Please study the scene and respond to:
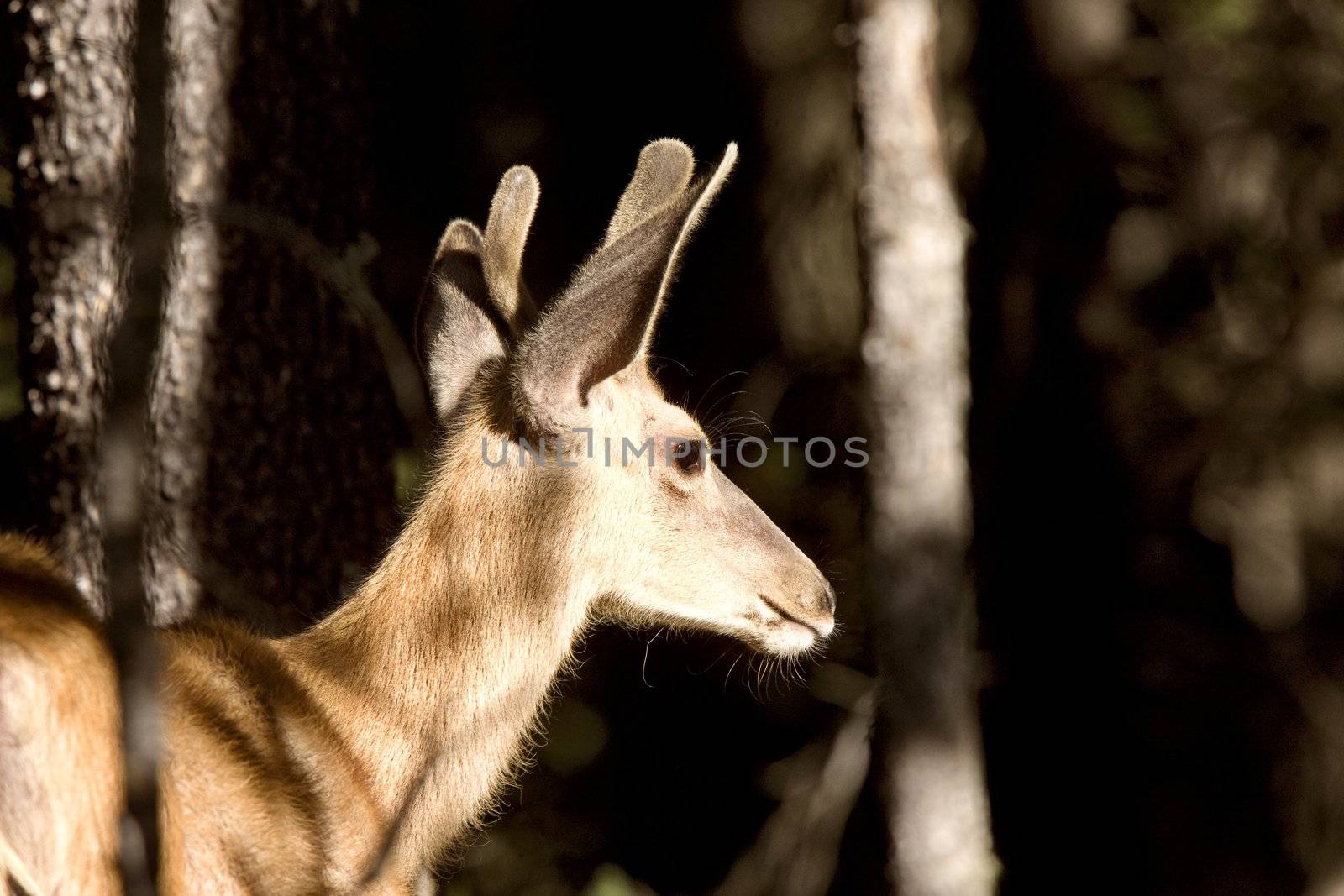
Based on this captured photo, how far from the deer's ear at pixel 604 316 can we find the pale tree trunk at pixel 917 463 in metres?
0.42

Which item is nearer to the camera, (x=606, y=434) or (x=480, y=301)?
(x=606, y=434)

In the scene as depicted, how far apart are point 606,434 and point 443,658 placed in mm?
792

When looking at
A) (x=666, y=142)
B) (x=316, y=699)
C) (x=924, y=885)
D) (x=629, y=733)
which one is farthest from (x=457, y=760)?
(x=629, y=733)

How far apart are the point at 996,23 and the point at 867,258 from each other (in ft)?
8.76

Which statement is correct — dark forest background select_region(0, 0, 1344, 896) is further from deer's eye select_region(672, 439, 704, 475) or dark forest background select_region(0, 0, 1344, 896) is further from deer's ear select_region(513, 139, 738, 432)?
deer's ear select_region(513, 139, 738, 432)

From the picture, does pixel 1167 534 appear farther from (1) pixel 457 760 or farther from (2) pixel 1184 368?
(1) pixel 457 760

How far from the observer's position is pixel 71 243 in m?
4.37

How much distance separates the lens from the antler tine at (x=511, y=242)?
14.4ft

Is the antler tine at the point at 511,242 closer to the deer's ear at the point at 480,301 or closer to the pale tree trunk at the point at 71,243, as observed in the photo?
the deer's ear at the point at 480,301

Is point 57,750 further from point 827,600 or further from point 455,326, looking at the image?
point 827,600

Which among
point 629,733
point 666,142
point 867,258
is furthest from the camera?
point 629,733

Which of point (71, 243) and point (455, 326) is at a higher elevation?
point (71, 243)

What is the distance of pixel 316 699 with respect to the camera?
367cm

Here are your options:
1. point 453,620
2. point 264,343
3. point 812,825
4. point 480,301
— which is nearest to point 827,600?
point 812,825
